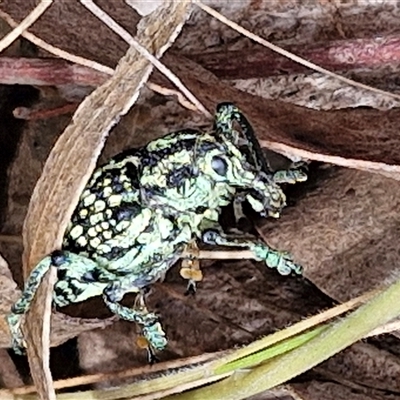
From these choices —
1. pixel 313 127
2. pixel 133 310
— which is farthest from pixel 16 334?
pixel 313 127

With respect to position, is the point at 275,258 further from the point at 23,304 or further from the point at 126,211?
the point at 23,304

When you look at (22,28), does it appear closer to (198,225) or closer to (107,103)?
(107,103)

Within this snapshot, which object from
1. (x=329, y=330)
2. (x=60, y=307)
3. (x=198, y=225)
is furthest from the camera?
(x=60, y=307)

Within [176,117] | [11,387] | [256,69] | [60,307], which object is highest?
[256,69]

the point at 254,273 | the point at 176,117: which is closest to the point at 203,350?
the point at 254,273

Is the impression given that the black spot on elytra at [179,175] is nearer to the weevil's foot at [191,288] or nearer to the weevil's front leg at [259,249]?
the weevil's front leg at [259,249]

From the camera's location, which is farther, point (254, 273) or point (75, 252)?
point (254, 273)
